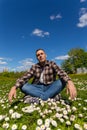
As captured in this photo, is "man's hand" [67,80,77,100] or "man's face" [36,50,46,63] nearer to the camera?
"man's hand" [67,80,77,100]

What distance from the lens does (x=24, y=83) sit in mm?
8688

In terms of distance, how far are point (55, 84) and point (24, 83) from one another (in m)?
1.04

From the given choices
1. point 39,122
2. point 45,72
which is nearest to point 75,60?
point 45,72

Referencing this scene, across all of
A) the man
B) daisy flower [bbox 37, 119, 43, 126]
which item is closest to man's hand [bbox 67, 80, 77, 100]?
the man

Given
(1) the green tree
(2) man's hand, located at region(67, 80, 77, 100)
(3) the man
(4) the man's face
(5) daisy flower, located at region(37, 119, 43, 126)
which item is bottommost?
(5) daisy flower, located at region(37, 119, 43, 126)

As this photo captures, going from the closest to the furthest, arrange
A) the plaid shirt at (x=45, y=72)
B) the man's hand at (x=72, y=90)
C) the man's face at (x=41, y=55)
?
the man's hand at (x=72, y=90)
the man's face at (x=41, y=55)
the plaid shirt at (x=45, y=72)

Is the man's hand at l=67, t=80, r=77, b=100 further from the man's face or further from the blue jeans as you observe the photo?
the man's face

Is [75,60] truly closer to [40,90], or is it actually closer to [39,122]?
[40,90]

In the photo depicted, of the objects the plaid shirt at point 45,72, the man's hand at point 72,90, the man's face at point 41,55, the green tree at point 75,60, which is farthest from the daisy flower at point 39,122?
the green tree at point 75,60

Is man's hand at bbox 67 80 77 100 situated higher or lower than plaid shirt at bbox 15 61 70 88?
lower

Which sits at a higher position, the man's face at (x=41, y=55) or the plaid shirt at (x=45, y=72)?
the man's face at (x=41, y=55)

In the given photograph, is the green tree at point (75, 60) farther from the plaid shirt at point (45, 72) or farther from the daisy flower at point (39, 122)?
the daisy flower at point (39, 122)

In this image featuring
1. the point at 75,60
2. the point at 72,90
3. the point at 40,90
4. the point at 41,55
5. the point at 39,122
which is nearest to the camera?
the point at 39,122

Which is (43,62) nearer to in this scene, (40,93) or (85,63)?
(40,93)
